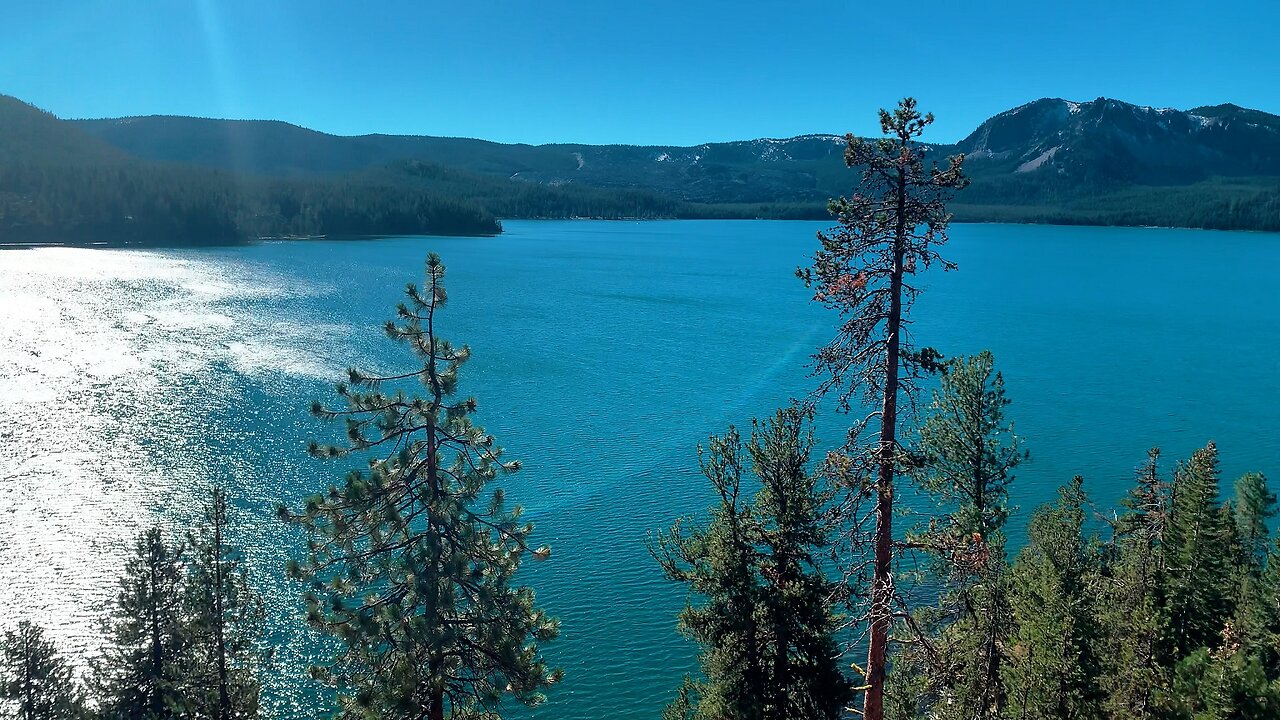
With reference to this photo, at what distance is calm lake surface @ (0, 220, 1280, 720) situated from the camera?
28781 millimetres

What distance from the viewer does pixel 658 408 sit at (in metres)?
51.0

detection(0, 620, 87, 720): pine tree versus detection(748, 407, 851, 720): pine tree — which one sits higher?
detection(748, 407, 851, 720): pine tree

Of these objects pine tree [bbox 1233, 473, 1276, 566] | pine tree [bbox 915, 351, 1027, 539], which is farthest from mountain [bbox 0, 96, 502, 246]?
pine tree [bbox 1233, 473, 1276, 566]

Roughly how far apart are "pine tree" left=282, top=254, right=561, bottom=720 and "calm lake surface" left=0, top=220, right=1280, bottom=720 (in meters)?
12.7

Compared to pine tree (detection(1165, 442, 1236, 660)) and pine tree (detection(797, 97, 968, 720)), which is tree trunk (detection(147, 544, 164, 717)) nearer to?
pine tree (detection(797, 97, 968, 720))

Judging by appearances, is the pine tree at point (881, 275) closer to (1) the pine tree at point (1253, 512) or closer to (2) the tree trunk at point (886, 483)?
(2) the tree trunk at point (886, 483)

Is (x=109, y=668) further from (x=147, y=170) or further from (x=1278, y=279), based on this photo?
(x=147, y=170)

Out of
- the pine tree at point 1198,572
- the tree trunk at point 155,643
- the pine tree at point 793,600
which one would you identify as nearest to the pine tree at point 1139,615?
the pine tree at point 1198,572

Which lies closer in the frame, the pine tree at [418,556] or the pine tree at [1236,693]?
the pine tree at [418,556]

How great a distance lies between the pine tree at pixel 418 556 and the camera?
11062 mm

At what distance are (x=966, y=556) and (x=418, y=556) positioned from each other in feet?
24.2

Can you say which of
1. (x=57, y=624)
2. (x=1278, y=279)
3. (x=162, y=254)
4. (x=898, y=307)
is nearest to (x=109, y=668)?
(x=57, y=624)

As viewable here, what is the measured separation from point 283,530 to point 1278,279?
14876 cm

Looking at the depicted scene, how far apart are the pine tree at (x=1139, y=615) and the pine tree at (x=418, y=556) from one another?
12.4m
